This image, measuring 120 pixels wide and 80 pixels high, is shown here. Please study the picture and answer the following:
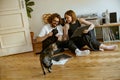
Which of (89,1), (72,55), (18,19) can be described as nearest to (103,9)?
(89,1)

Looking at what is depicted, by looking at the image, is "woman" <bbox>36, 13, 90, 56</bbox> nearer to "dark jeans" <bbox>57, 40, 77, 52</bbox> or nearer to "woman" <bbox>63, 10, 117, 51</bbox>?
"dark jeans" <bbox>57, 40, 77, 52</bbox>

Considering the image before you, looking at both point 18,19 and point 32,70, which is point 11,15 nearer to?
point 18,19

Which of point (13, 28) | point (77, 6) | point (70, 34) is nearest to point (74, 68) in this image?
point (70, 34)

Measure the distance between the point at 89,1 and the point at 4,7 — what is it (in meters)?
1.75

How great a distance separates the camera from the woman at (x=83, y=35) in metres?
3.53

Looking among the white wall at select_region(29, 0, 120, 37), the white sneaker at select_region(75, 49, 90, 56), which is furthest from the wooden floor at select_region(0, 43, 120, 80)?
the white wall at select_region(29, 0, 120, 37)

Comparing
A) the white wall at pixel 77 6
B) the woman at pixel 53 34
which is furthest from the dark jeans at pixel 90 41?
the white wall at pixel 77 6

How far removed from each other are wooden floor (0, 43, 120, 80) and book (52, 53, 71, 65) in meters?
0.09

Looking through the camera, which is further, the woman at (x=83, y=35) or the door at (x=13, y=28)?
the door at (x=13, y=28)

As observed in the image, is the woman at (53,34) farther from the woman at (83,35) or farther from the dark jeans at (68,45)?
the woman at (83,35)

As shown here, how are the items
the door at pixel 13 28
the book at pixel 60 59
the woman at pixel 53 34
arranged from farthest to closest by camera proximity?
1. the door at pixel 13 28
2. the woman at pixel 53 34
3. the book at pixel 60 59

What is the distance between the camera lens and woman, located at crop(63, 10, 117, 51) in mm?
3532

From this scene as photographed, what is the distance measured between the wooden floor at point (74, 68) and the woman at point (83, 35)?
12 cm

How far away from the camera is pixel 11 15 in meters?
3.87
